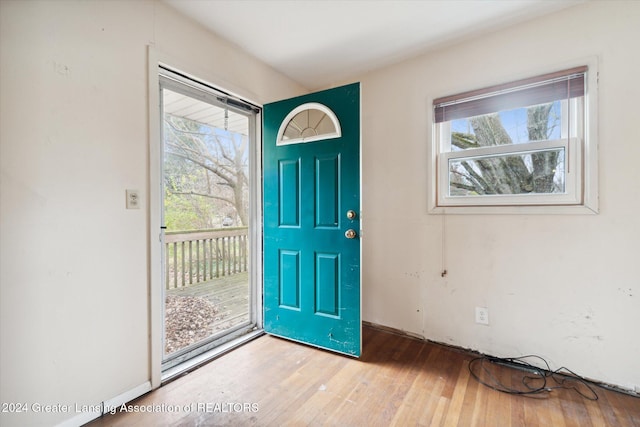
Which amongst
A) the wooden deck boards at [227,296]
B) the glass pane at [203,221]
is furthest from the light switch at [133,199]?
the wooden deck boards at [227,296]

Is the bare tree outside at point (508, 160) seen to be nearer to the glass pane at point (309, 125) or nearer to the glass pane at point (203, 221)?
the glass pane at point (309, 125)

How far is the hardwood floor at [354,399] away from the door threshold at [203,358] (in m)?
0.05

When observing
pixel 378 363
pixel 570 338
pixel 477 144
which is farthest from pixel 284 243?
pixel 570 338

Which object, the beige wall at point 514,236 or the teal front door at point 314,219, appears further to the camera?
the teal front door at point 314,219

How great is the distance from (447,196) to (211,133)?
6.51 feet

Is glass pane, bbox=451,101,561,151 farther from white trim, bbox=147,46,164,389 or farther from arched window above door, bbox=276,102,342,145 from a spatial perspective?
white trim, bbox=147,46,164,389

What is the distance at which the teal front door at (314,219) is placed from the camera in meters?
1.96

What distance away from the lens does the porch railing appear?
2.00 m

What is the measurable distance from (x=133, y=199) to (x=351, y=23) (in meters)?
1.84

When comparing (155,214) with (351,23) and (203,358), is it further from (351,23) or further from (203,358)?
(351,23)

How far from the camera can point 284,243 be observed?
2.26 m

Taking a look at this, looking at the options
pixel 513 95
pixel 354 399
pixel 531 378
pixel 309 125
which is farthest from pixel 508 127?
pixel 354 399

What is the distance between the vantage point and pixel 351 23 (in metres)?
1.86

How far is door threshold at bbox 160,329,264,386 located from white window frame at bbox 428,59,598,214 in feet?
6.26
